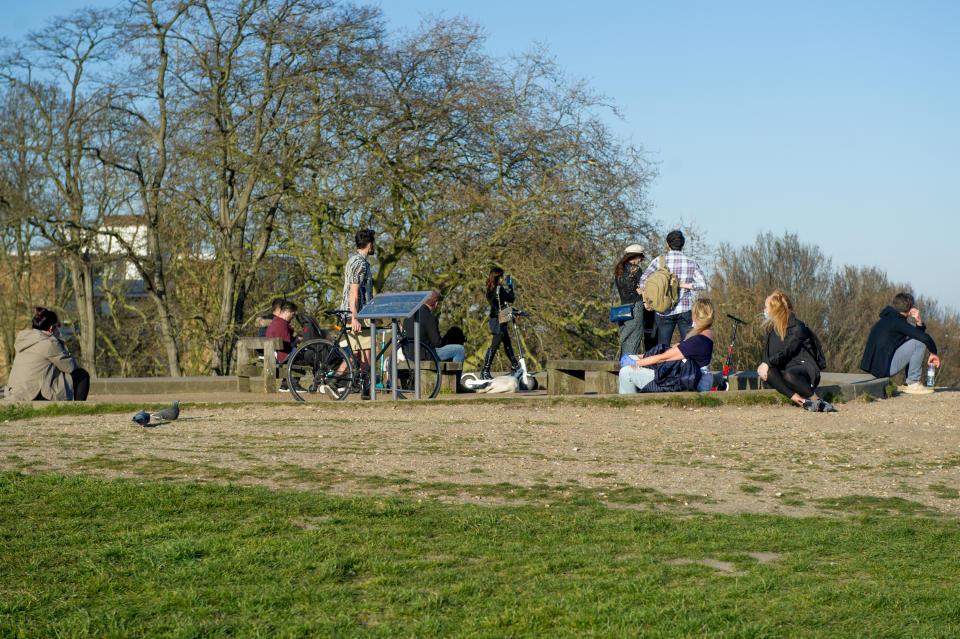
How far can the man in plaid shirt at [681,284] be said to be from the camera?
13383 mm

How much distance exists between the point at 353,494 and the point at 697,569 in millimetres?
2619

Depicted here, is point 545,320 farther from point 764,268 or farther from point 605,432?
point 764,268

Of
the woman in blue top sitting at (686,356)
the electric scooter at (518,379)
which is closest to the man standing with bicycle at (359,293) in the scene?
the electric scooter at (518,379)

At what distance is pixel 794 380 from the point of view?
1260 cm

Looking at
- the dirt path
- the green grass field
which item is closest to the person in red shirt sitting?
the dirt path

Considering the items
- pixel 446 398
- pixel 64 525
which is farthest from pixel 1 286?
pixel 64 525

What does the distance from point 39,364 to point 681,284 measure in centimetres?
824

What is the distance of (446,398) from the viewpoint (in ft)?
41.7

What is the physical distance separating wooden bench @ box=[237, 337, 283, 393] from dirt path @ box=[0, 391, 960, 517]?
2772 mm

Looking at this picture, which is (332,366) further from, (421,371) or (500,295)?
(500,295)

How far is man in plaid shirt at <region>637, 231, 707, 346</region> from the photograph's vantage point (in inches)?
527

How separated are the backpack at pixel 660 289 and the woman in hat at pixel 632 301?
325mm

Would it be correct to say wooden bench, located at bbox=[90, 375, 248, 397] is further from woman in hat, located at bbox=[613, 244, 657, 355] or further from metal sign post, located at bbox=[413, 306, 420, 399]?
woman in hat, located at bbox=[613, 244, 657, 355]

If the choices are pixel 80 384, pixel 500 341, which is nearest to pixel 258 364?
pixel 80 384
